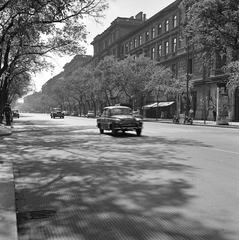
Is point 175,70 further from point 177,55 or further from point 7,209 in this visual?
point 7,209

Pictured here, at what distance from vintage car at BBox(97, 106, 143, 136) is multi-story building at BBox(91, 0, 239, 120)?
1286cm

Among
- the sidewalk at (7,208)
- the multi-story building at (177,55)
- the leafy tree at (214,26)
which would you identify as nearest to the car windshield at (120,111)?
the leafy tree at (214,26)

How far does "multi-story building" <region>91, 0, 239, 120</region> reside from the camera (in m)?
37.8

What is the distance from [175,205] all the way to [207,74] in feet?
133

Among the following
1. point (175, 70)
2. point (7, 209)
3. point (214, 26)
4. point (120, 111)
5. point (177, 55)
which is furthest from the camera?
point (175, 70)

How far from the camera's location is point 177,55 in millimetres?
49188

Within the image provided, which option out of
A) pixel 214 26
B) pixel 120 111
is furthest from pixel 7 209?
pixel 214 26

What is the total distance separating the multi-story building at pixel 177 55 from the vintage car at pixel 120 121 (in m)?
12.9

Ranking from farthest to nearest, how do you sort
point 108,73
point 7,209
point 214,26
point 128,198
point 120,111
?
point 108,73
point 214,26
point 120,111
point 128,198
point 7,209

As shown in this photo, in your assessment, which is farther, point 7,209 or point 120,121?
point 120,121

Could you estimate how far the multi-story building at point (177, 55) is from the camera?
1490 inches

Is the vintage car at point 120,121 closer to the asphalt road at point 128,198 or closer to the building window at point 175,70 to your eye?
the asphalt road at point 128,198

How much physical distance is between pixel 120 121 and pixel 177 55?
116 feet

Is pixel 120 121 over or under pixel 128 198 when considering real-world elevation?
over
